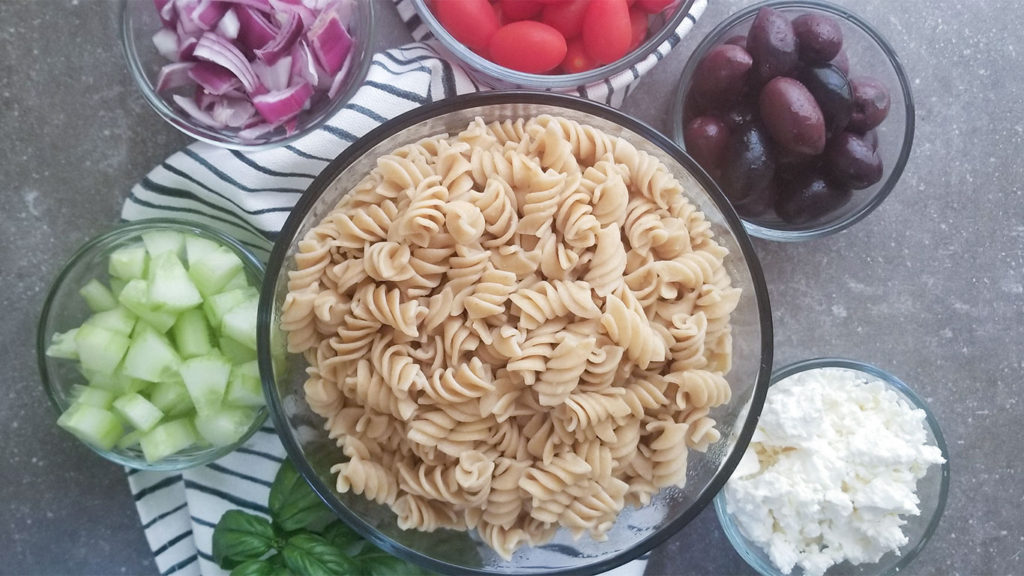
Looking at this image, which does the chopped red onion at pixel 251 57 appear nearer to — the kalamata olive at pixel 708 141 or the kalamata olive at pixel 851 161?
the kalamata olive at pixel 708 141

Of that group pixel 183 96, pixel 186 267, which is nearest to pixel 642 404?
pixel 186 267

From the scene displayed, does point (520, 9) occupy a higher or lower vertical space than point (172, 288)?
higher

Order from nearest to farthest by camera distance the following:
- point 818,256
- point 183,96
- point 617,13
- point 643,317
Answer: point 643,317
point 617,13
point 183,96
point 818,256

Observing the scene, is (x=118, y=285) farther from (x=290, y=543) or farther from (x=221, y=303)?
(x=290, y=543)

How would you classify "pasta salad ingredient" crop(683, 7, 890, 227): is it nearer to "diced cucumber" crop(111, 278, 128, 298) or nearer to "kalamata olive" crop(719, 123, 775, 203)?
"kalamata olive" crop(719, 123, 775, 203)

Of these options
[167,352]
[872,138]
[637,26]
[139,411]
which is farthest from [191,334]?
[872,138]

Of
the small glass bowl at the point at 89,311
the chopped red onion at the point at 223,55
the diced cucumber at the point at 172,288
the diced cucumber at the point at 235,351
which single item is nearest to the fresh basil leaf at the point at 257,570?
the small glass bowl at the point at 89,311

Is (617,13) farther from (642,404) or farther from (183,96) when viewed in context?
(183,96)
